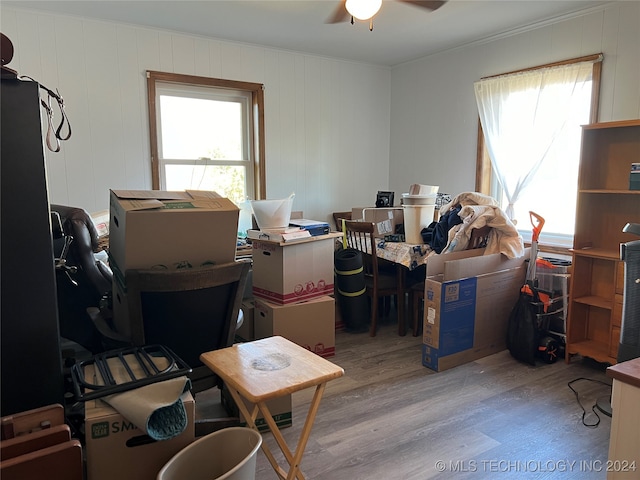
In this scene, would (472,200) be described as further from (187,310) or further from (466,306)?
(187,310)

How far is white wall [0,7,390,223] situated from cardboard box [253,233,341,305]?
161 centimetres

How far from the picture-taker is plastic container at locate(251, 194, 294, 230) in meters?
3.11

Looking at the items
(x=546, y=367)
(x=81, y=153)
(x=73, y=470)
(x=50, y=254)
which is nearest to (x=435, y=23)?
(x=546, y=367)

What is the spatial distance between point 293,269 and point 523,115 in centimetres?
246

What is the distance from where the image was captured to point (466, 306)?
314cm

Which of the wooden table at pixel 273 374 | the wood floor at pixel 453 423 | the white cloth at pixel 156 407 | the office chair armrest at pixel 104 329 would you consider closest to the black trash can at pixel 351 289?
the wood floor at pixel 453 423

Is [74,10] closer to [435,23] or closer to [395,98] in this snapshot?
[435,23]

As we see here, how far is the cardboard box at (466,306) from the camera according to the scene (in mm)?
3041

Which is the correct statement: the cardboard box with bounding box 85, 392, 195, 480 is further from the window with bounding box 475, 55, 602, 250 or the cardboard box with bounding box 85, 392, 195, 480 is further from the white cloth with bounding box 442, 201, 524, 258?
the window with bounding box 475, 55, 602, 250

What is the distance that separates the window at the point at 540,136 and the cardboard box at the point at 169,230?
292 centimetres

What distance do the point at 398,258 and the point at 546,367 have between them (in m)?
1.26

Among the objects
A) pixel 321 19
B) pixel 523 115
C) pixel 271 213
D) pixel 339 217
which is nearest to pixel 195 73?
pixel 321 19

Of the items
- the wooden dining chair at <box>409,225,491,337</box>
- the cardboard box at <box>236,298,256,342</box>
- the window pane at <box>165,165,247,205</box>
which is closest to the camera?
the cardboard box at <box>236,298,256,342</box>

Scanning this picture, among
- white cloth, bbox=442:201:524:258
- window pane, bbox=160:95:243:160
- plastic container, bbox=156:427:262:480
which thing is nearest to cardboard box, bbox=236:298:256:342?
white cloth, bbox=442:201:524:258
